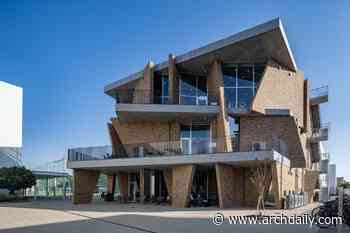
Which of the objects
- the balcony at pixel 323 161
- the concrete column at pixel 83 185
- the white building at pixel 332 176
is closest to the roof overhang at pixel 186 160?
the concrete column at pixel 83 185

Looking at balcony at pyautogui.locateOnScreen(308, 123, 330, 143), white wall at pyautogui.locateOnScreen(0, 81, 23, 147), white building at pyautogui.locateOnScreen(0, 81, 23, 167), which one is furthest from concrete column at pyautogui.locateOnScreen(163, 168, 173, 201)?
balcony at pyautogui.locateOnScreen(308, 123, 330, 143)

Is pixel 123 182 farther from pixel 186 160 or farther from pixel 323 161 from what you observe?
pixel 323 161

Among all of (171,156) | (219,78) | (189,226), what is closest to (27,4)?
(189,226)

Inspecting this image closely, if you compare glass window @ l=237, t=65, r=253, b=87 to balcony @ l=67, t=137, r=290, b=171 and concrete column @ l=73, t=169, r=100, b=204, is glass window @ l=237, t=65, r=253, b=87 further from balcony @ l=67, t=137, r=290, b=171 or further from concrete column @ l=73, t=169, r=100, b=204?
concrete column @ l=73, t=169, r=100, b=204

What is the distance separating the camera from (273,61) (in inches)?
1145

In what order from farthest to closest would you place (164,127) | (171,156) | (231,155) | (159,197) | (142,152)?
(164,127)
(159,197)
(142,152)
(171,156)
(231,155)

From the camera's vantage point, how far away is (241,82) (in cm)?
2923

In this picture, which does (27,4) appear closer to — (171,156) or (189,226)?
(189,226)

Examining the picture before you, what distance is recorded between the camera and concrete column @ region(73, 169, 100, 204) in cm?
2878

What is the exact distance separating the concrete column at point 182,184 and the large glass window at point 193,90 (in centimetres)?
696

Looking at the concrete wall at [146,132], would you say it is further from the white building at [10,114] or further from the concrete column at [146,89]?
the white building at [10,114]

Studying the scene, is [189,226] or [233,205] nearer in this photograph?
[189,226]

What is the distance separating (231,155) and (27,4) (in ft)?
43.2

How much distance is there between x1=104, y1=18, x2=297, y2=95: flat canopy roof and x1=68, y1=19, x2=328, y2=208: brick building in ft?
0.21
